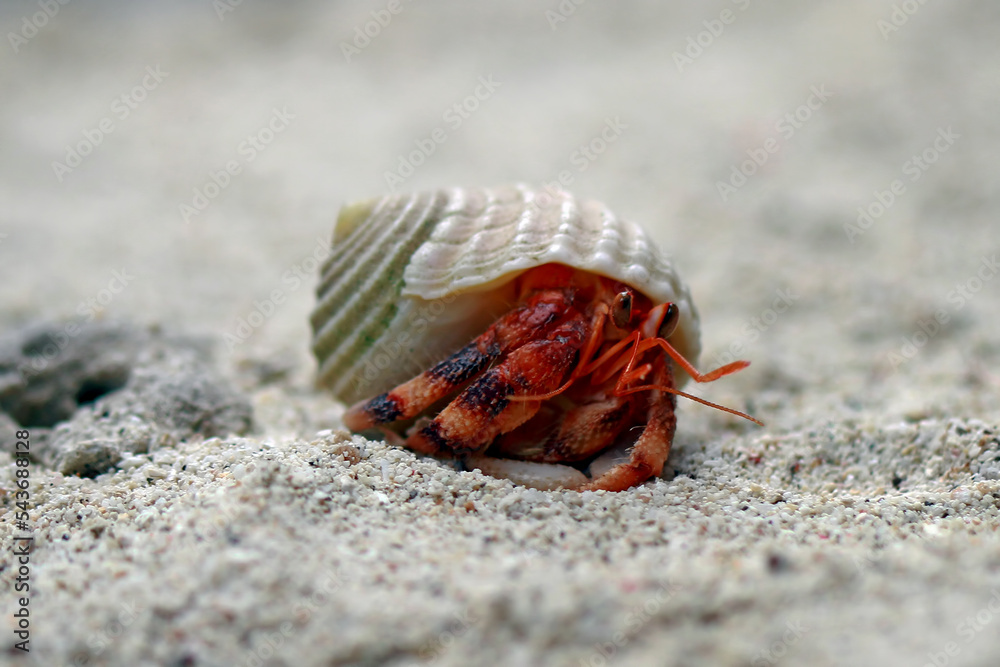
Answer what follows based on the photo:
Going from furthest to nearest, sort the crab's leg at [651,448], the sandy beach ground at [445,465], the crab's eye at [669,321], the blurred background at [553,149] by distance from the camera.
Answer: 1. the blurred background at [553,149]
2. the crab's eye at [669,321]
3. the crab's leg at [651,448]
4. the sandy beach ground at [445,465]

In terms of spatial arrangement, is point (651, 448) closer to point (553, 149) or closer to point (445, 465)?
point (445, 465)

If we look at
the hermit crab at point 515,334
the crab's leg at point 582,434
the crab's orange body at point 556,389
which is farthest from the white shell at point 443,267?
the crab's leg at point 582,434

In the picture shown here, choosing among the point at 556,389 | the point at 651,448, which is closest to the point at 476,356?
the point at 556,389

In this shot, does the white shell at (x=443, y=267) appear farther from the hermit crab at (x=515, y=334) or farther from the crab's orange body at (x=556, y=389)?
the crab's orange body at (x=556, y=389)

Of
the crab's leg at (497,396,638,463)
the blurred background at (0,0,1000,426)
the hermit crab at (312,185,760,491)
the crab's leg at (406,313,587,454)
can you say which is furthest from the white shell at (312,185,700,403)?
the blurred background at (0,0,1000,426)

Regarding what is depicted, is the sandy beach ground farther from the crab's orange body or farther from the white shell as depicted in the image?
the white shell

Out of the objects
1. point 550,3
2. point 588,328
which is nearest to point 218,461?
point 588,328
